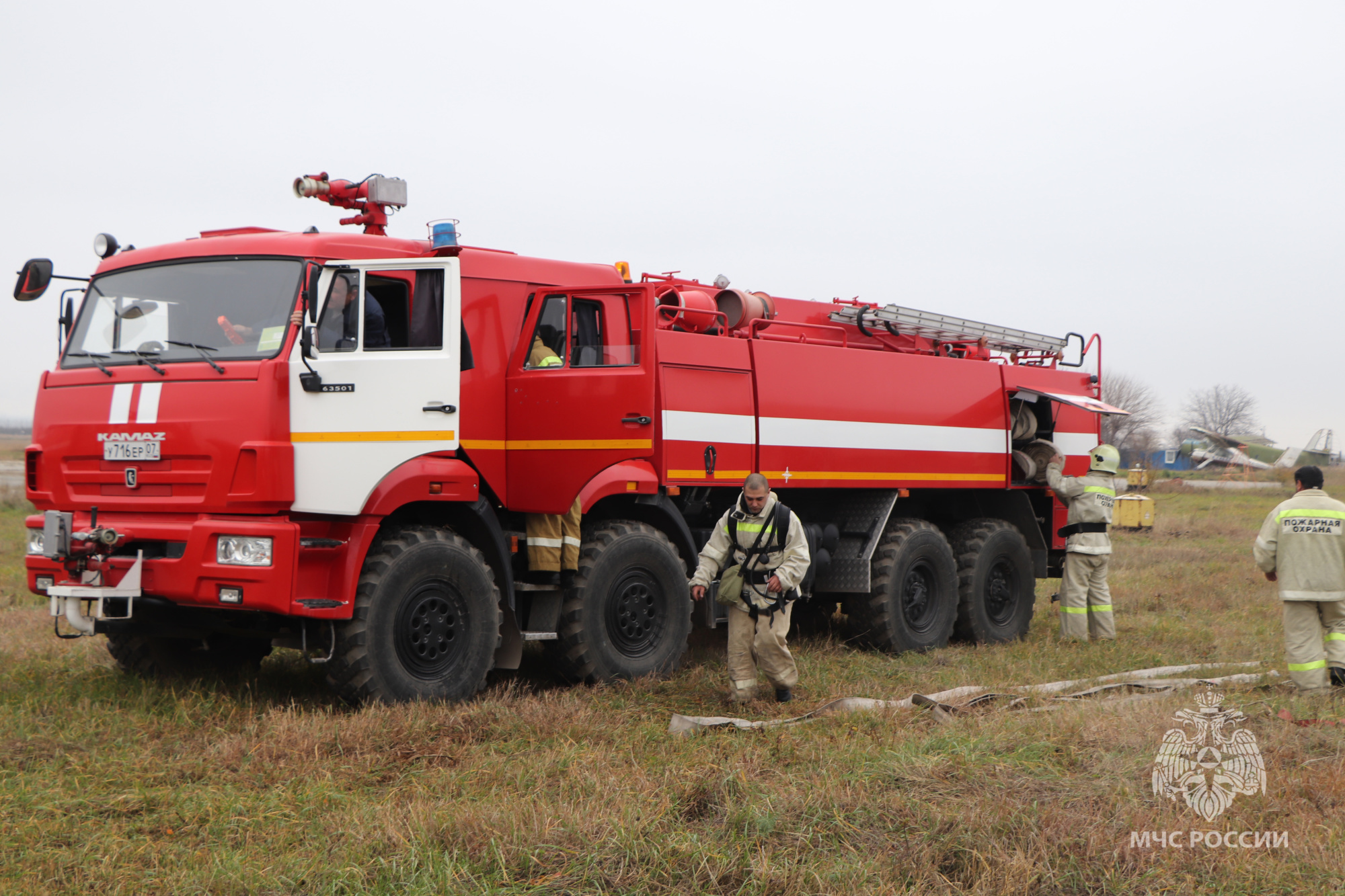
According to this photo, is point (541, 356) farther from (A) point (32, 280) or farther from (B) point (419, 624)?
(A) point (32, 280)

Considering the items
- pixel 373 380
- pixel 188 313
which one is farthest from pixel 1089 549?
pixel 188 313

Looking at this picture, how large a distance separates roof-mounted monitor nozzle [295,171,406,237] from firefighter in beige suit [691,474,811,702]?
308 cm

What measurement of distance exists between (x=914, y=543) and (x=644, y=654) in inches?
132

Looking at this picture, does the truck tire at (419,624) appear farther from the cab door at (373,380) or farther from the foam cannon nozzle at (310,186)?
the foam cannon nozzle at (310,186)

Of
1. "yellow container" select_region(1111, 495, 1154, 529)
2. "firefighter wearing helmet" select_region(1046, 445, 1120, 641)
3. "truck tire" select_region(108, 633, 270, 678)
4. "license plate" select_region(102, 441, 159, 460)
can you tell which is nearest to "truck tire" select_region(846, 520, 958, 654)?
"firefighter wearing helmet" select_region(1046, 445, 1120, 641)

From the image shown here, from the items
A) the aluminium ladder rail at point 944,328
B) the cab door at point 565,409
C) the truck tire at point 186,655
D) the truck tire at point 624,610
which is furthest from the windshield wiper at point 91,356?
the aluminium ladder rail at point 944,328

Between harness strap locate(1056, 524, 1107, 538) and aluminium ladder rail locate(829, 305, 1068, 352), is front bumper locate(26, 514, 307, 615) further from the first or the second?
harness strap locate(1056, 524, 1107, 538)

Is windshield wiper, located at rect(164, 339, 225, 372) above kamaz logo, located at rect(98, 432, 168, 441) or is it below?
above

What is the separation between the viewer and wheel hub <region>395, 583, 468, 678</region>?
23.2 feet

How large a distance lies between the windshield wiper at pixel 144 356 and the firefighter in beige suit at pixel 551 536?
2.27 meters

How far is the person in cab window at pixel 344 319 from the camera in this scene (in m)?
6.90

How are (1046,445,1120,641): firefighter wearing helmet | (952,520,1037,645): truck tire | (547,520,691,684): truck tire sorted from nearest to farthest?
1. (547,520,691,684): truck tire
2. (952,520,1037,645): truck tire
3. (1046,445,1120,641): firefighter wearing helmet

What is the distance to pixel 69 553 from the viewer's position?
6664mm

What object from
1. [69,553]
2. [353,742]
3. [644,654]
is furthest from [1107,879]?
[69,553]
